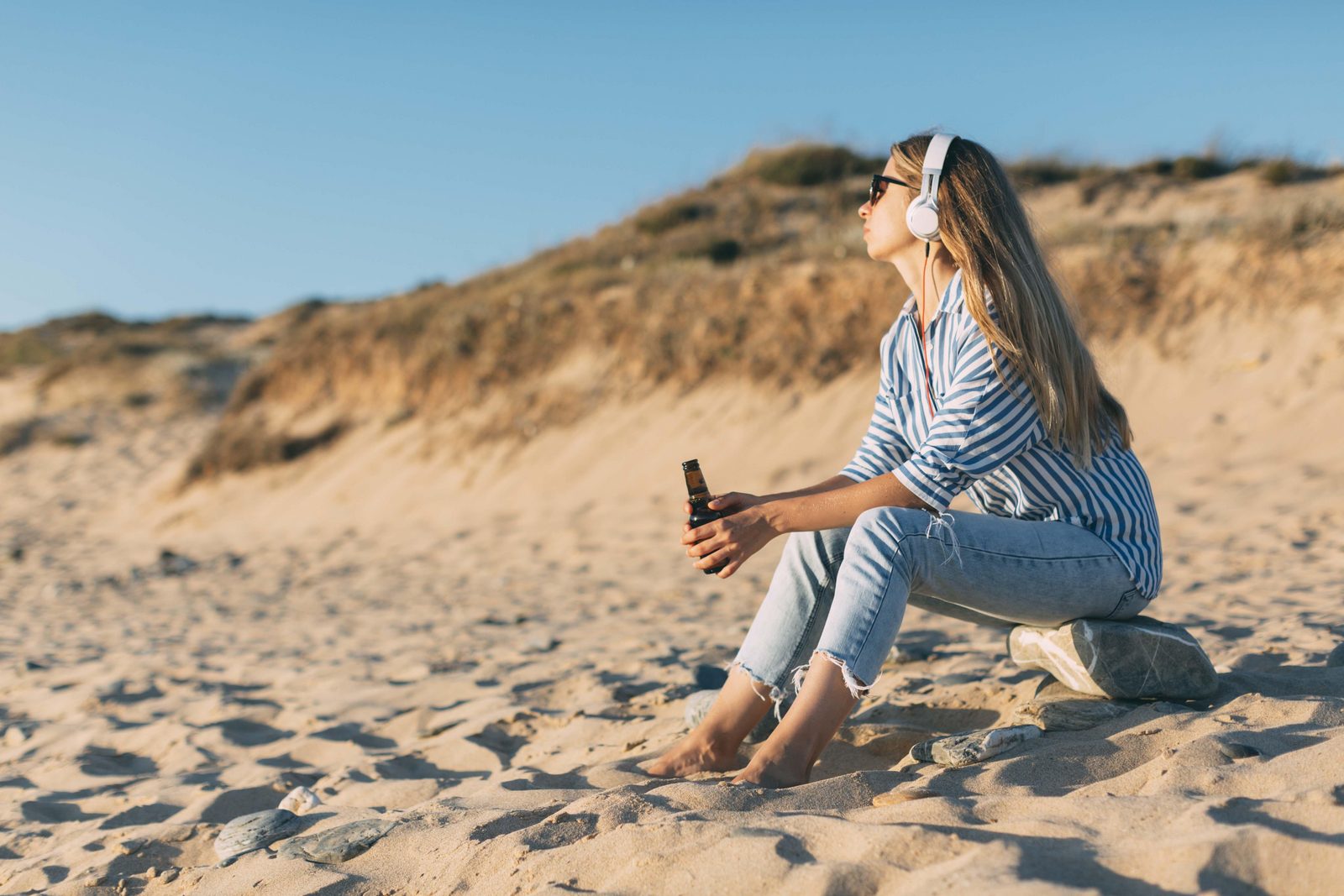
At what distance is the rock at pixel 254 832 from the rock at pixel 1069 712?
76.3 inches

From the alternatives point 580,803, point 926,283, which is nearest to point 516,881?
point 580,803

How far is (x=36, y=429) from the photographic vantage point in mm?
19609

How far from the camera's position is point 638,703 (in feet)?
13.0

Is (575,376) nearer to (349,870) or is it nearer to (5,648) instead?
(5,648)

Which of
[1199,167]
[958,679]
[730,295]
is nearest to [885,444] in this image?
[958,679]

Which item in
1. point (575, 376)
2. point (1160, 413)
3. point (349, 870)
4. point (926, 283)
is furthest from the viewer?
point (575, 376)

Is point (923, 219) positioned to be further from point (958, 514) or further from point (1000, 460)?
point (958, 514)

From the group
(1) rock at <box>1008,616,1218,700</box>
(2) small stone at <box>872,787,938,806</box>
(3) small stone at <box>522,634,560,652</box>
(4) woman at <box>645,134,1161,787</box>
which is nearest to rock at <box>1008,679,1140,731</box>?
(1) rock at <box>1008,616,1218,700</box>

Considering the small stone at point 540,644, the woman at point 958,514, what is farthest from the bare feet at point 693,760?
the small stone at point 540,644

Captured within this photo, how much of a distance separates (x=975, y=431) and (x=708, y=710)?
1.14 m

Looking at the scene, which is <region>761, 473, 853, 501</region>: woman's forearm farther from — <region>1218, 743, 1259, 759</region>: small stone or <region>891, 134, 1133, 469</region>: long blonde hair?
<region>1218, 743, 1259, 759</region>: small stone

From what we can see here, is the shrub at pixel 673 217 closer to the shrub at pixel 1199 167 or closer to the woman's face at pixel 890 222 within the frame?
the shrub at pixel 1199 167

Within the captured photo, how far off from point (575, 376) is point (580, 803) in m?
10.8

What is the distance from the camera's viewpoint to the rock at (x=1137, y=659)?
Result: 2934mm
